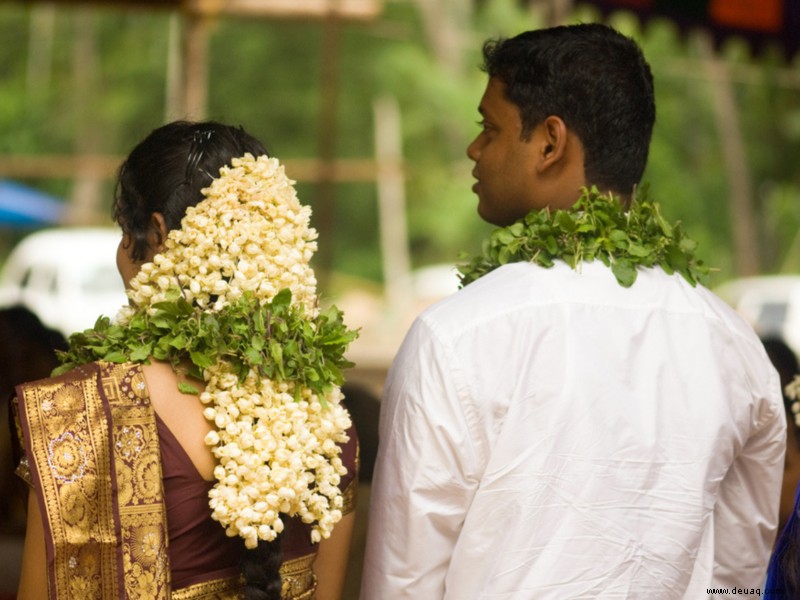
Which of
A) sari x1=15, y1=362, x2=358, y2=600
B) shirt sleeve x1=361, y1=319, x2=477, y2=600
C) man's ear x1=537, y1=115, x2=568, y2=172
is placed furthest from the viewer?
man's ear x1=537, y1=115, x2=568, y2=172

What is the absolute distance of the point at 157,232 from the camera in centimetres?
206

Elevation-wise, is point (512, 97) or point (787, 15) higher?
point (787, 15)

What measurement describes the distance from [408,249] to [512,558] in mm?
22715

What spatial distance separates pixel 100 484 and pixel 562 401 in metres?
0.81

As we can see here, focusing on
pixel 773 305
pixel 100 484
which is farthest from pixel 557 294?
pixel 773 305

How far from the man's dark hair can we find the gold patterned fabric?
94 centimetres

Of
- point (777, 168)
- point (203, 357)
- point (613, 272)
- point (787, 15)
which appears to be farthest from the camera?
point (777, 168)

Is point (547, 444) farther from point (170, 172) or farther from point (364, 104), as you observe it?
point (364, 104)

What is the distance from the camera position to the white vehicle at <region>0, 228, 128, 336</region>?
14.2 metres

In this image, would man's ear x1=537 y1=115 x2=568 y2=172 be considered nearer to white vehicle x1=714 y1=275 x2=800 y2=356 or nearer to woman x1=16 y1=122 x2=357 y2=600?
woman x1=16 y1=122 x2=357 y2=600

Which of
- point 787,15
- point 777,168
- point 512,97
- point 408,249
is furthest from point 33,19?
point 512,97

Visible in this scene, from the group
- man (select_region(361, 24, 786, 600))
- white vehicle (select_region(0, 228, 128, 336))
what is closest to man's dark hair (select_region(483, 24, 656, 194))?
man (select_region(361, 24, 786, 600))

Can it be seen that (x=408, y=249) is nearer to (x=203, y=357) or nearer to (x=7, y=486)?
(x=7, y=486)

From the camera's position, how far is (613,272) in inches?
88.0
